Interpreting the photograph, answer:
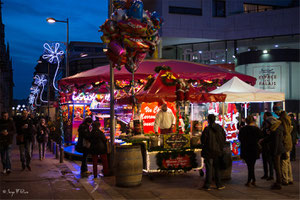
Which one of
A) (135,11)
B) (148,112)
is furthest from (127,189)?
(148,112)

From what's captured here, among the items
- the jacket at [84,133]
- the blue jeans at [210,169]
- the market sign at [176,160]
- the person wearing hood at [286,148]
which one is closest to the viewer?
the blue jeans at [210,169]

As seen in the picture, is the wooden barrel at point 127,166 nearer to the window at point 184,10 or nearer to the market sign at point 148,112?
the market sign at point 148,112

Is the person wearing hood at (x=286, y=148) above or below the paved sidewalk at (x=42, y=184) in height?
above

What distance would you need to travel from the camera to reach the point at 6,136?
423 inches

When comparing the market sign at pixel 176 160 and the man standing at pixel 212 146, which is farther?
the market sign at pixel 176 160

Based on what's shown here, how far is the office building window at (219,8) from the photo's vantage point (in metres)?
33.1

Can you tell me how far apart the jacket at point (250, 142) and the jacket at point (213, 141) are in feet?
2.44

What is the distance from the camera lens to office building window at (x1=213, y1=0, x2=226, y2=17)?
108 feet

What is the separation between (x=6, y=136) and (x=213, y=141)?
653cm

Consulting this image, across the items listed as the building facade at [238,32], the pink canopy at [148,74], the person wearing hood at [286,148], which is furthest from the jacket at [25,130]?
the building facade at [238,32]

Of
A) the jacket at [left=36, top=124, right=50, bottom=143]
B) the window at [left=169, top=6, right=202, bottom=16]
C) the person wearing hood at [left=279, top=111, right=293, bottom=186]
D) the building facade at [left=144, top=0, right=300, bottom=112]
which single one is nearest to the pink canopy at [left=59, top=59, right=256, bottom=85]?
the jacket at [left=36, top=124, right=50, bottom=143]

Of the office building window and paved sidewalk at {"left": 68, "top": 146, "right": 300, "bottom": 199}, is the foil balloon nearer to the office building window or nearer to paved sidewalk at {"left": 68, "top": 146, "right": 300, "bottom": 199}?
paved sidewalk at {"left": 68, "top": 146, "right": 300, "bottom": 199}

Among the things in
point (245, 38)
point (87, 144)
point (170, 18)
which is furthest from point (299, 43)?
point (87, 144)

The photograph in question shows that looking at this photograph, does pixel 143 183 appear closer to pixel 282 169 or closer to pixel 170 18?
pixel 282 169
